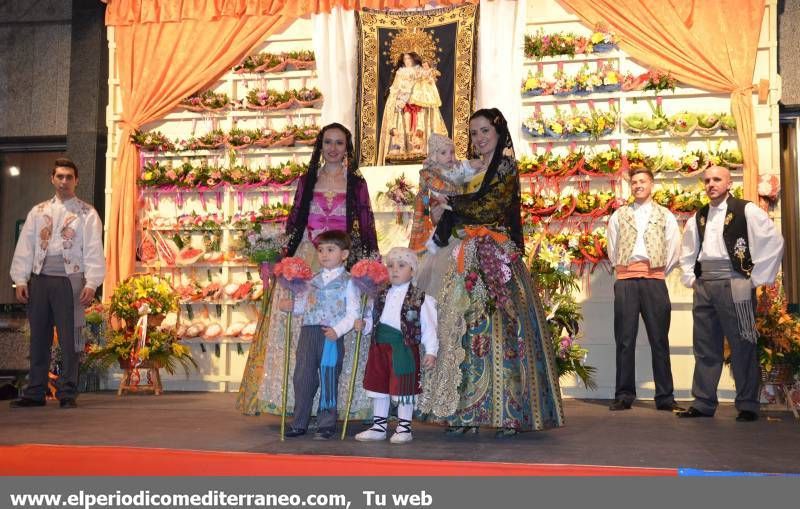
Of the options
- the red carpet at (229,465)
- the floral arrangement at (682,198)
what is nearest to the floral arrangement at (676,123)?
the floral arrangement at (682,198)

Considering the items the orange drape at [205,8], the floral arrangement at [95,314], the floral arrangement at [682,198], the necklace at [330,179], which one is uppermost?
the orange drape at [205,8]

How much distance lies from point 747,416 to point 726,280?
0.86 meters

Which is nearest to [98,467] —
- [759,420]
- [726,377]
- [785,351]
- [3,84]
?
[759,420]

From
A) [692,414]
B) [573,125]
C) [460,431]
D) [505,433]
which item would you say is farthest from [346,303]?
[573,125]

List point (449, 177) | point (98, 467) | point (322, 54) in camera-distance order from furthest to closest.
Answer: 1. point (322, 54)
2. point (449, 177)
3. point (98, 467)

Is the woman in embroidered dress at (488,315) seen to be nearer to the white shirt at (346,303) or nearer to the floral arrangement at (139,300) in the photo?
the white shirt at (346,303)

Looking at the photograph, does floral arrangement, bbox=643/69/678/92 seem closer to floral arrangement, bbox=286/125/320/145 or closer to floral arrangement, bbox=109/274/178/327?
floral arrangement, bbox=286/125/320/145

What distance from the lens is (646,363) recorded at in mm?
7039

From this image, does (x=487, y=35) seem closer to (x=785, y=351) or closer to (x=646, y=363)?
(x=646, y=363)

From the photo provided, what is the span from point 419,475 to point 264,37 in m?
5.68

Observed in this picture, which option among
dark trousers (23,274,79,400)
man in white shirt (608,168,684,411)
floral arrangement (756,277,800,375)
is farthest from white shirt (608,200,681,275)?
dark trousers (23,274,79,400)

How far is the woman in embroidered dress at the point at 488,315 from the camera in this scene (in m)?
4.37

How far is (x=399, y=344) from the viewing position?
434 centimetres

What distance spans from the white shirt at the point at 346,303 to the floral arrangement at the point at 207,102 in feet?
13.2
